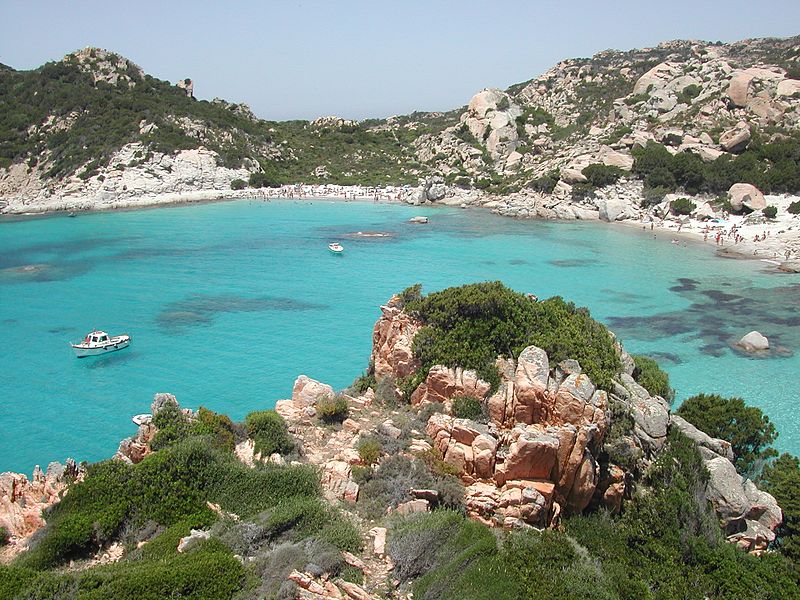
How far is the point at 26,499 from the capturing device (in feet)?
42.1

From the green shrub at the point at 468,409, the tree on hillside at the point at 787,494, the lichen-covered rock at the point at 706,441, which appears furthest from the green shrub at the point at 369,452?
the tree on hillside at the point at 787,494

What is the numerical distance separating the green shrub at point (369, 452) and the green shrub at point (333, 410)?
6.75 ft

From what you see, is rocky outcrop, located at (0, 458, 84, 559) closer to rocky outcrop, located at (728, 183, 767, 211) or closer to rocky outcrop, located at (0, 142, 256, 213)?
rocky outcrop, located at (728, 183, 767, 211)

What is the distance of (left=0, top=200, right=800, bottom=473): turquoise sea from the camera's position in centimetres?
2361

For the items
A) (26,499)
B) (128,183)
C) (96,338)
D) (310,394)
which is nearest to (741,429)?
(310,394)

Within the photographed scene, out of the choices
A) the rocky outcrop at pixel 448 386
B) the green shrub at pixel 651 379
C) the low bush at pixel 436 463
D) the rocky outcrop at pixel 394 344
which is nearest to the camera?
the low bush at pixel 436 463

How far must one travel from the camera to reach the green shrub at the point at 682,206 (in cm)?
5900

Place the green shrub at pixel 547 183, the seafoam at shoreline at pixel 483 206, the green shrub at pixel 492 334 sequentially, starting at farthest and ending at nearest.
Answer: the green shrub at pixel 547 183 < the seafoam at shoreline at pixel 483 206 < the green shrub at pixel 492 334

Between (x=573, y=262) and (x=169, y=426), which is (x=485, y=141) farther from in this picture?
(x=169, y=426)

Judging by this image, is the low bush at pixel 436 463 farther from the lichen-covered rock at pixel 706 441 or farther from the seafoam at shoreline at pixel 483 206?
the seafoam at shoreline at pixel 483 206

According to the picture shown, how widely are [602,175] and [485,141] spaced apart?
2986 cm

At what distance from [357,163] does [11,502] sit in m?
90.1

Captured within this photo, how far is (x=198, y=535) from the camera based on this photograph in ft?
34.1

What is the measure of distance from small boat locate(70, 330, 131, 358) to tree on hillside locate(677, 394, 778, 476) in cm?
2418
